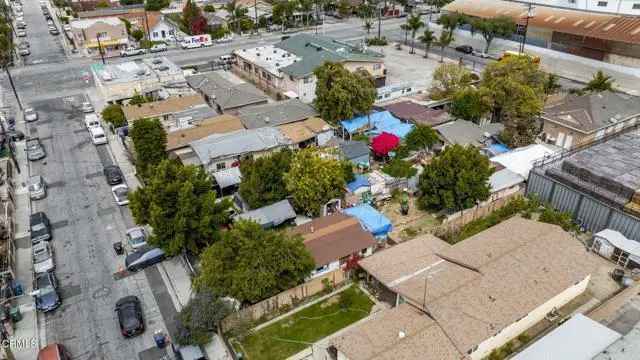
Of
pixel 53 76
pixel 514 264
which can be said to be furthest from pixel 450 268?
pixel 53 76

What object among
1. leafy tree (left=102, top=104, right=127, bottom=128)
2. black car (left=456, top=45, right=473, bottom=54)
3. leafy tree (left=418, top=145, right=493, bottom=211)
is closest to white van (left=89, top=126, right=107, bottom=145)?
leafy tree (left=102, top=104, right=127, bottom=128)

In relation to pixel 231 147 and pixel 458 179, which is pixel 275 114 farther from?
pixel 458 179

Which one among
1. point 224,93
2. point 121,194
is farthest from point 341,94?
point 121,194

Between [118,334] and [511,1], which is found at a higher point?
[511,1]

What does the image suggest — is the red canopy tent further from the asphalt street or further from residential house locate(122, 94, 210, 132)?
the asphalt street

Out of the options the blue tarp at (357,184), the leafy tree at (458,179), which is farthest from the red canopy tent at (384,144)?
the leafy tree at (458,179)

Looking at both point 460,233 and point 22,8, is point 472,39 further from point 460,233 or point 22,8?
point 22,8
